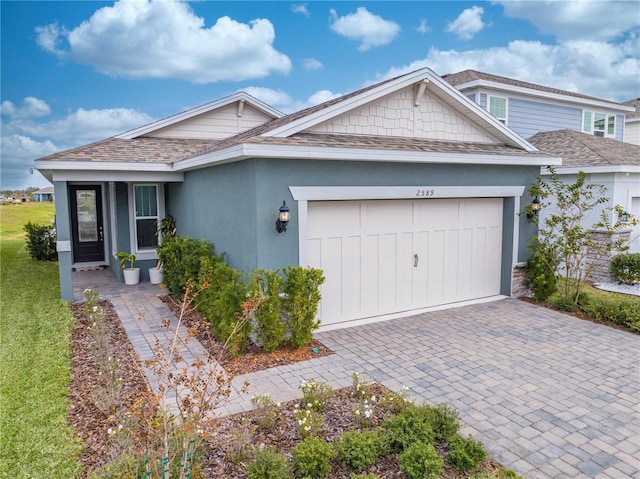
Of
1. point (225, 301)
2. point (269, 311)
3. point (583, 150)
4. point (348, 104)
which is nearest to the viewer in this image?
point (269, 311)

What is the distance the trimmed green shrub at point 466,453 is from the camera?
12.6 ft

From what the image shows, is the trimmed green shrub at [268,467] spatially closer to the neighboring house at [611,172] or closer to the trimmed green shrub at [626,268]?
the neighboring house at [611,172]

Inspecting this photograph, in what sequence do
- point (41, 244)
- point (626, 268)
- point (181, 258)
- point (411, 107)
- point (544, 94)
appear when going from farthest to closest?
1. point (544, 94)
2. point (41, 244)
3. point (626, 268)
4. point (181, 258)
5. point (411, 107)

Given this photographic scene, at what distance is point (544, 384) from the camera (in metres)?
5.60

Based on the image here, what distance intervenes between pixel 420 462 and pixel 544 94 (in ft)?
57.2

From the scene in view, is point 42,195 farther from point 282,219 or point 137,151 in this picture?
point 282,219

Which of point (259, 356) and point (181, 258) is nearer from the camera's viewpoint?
point (259, 356)

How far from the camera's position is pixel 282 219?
6.79 meters

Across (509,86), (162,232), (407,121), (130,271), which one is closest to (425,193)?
(407,121)

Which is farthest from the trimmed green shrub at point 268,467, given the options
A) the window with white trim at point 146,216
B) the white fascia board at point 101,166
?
the window with white trim at point 146,216

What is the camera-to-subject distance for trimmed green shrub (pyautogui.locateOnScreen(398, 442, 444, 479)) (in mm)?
3615

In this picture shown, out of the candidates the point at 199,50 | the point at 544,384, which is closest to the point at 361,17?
the point at 199,50

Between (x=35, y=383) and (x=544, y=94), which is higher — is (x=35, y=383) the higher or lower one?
the lower one

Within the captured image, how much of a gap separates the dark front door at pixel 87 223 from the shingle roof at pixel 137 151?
306 cm
